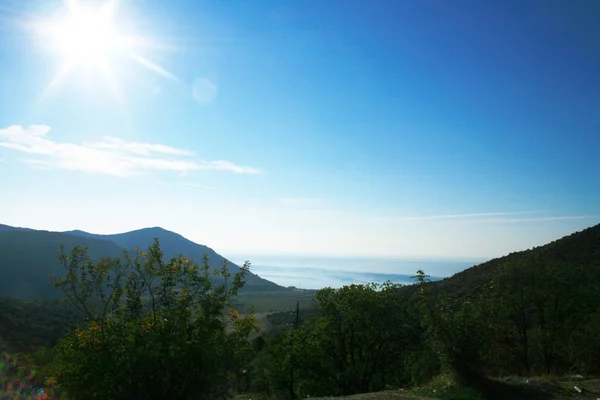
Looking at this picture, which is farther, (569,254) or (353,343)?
(569,254)

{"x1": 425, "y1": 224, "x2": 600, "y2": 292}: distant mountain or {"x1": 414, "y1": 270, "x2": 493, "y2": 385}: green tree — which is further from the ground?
{"x1": 425, "y1": 224, "x2": 600, "y2": 292}: distant mountain

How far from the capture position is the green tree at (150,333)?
910 cm

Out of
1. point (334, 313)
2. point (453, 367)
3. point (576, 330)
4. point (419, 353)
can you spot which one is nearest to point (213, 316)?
point (453, 367)

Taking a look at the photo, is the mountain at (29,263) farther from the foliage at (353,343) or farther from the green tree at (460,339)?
the green tree at (460,339)

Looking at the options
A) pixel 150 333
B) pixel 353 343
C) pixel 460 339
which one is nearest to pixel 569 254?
pixel 353 343

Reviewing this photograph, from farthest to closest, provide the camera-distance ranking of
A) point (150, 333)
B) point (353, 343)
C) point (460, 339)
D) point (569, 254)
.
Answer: point (569, 254) < point (353, 343) < point (460, 339) < point (150, 333)

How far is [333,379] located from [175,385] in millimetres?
11271

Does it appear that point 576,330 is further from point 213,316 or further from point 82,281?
point 82,281

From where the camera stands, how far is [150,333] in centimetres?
954

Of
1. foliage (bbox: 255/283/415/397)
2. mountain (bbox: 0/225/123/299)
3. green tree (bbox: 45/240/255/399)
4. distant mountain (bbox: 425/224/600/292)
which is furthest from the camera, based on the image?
mountain (bbox: 0/225/123/299)

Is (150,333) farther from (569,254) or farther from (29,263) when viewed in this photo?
(29,263)

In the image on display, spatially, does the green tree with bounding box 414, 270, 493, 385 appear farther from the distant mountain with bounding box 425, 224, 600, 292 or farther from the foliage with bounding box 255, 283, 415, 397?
the distant mountain with bounding box 425, 224, 600, 292

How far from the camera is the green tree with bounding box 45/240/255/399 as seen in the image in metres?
9.10

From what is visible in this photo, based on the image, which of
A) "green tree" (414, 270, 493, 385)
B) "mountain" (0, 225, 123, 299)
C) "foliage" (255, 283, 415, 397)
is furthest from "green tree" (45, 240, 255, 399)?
"mountain" (0, 225, 123, 299)
